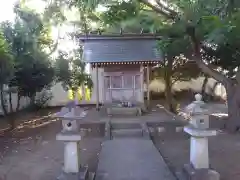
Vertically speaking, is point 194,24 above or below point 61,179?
above

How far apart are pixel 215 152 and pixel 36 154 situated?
205 inches

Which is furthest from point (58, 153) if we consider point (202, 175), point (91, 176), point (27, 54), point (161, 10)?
point (161, 10)

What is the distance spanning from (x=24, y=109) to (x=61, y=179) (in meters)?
12.9

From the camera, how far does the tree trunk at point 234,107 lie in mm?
12711

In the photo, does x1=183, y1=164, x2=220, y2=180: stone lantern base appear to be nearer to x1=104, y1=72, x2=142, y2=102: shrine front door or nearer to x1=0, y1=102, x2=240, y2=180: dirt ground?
x1=0, y1=102, x2=240, y2=180: dirt ground

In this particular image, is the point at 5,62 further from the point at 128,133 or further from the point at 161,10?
the point at 161,10

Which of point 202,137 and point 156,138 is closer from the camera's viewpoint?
point 202,137

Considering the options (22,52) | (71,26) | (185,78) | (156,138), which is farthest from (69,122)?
(71,26)

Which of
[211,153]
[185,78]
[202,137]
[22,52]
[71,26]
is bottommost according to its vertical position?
[211,153]

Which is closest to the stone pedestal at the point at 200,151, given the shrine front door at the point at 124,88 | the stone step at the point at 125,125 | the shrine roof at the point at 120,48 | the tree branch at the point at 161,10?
the stone step at the point at 125,125

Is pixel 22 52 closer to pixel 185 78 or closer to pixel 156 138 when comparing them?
pixel 156 138

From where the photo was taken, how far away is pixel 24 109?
18.7 metres

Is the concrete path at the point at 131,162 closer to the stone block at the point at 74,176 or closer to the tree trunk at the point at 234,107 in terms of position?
the stone block at the point at 74,176

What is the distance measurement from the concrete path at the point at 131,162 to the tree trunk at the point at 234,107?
4029 mm
